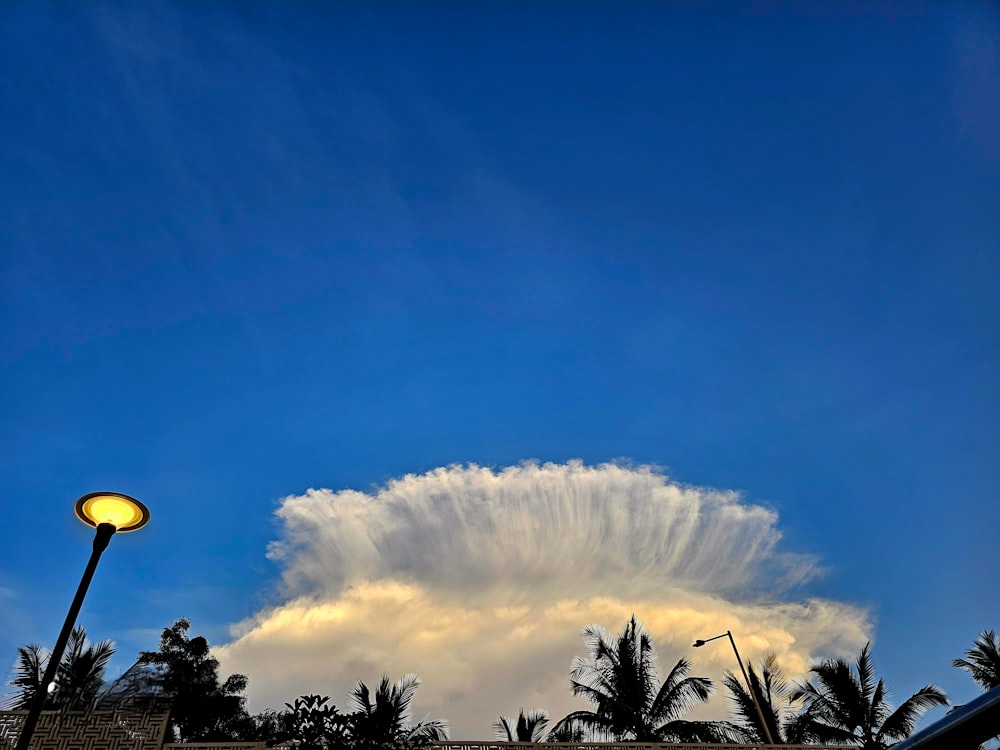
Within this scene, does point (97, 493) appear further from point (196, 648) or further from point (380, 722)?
point (196, 648)

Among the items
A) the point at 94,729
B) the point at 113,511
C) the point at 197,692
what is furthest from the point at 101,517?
the point at 197,692

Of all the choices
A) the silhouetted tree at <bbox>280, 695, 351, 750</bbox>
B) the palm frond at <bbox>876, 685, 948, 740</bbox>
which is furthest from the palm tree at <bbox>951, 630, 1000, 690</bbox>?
the silhouetted tree at <bbox>280, 695, 351, 750</bbox>

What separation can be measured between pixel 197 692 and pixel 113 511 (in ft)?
65.7

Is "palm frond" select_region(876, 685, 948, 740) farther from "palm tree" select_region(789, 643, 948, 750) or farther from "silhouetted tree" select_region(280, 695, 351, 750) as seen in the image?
"silhouetted tree" select_region(280, 695, 351, 750)

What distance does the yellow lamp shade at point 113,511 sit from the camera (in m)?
6.98

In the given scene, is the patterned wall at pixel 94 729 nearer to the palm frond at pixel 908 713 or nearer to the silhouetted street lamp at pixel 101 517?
the silhouetted street lamp at pixel 101 517

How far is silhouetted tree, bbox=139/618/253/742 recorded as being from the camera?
74.1 feet

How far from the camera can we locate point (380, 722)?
10.3m

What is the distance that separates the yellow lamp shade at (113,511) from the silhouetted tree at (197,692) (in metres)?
18.5

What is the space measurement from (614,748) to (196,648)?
16706 millimetres

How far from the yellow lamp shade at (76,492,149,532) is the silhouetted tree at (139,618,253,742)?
18.5m

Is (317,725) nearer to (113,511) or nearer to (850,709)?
(113,511)

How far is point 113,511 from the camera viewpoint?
7.11m

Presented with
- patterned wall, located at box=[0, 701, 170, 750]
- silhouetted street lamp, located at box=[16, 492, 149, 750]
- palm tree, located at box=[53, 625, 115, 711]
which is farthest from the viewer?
palm tree, located at box=[53, 625, 115, 711]
